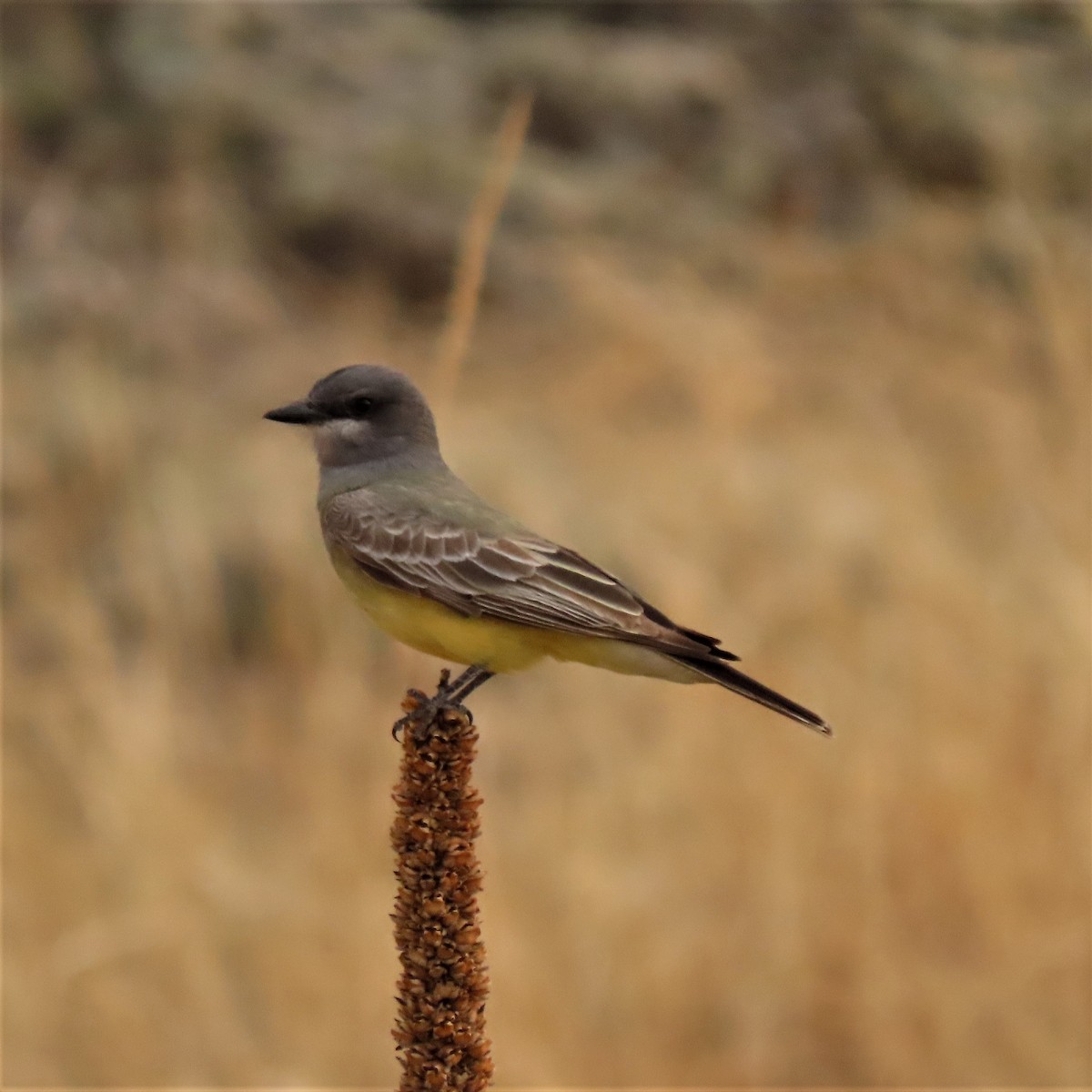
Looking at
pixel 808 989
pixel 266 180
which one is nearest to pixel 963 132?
pixel 266 180

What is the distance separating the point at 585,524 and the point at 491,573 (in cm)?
485

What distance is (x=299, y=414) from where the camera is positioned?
2357 mm

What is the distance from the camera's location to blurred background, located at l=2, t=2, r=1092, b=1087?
4.25 m

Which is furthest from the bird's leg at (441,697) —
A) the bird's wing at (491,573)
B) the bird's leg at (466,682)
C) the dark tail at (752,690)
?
the dark tail at (752,690)

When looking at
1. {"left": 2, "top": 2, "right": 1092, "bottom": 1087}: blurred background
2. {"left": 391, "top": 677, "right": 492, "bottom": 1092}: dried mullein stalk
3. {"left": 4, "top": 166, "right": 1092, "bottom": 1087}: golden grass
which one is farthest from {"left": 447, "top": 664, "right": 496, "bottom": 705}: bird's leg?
{"left": 4, "top": 166, "right": 1092, "bottom": 1087}: golden grass

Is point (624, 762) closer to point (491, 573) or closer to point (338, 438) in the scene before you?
point (338, 438)

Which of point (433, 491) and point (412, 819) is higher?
point (433, 491)

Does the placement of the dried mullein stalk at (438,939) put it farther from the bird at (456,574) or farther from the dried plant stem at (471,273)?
the dried plant stem at (471,273)

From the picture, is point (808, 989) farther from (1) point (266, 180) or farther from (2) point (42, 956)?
(1) point (266, 180)

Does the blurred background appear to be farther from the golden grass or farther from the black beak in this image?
the black beak

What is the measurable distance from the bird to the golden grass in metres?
0.62

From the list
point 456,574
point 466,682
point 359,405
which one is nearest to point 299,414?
point 359,405

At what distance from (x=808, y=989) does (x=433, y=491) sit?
258cm

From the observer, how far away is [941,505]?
21.6 ft
